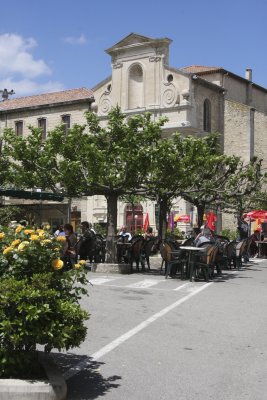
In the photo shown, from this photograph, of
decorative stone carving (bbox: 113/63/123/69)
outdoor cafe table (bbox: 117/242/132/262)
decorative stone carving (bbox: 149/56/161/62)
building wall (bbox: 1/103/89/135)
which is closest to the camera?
outdoor cafe table (bbox: 117/242/132/262)

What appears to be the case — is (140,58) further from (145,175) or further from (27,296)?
(27,296)

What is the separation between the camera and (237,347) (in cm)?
702

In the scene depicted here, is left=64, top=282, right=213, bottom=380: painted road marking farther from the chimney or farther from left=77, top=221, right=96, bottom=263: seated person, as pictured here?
the chimney

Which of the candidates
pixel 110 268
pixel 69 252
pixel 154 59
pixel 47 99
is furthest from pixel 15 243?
pixel 47 99

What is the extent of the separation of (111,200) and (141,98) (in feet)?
91.2

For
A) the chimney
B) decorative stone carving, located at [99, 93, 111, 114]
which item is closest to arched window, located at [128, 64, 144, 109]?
decorative stone carving, located at [99, 93, 111, 114]

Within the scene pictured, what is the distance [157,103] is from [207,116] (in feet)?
15.9

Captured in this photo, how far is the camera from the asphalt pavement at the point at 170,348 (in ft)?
17.2

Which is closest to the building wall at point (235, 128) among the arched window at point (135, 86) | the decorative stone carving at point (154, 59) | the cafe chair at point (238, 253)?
the decorative stone carving at point (154, 59)

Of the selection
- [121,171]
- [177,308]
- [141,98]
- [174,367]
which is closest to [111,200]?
[121,171]

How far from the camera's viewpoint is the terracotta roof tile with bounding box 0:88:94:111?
47.4 metres

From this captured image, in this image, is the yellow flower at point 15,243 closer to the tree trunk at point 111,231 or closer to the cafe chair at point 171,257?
the cafe chair at point 171,257

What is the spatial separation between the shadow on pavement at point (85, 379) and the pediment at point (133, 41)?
126 ft

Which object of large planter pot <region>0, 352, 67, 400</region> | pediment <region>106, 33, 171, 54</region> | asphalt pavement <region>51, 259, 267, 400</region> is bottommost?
asphalt pavement <region>51, 259, 267, 400</region>
